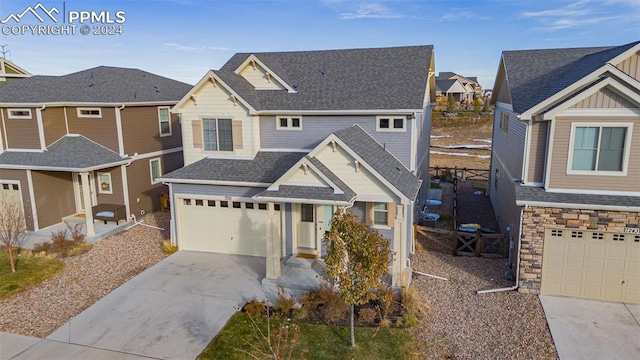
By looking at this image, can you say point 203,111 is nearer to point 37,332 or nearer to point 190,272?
point 190,272

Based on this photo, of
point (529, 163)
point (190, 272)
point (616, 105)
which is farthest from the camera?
point (190, 272)

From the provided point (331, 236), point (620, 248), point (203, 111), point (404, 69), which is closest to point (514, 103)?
point (404, 69)

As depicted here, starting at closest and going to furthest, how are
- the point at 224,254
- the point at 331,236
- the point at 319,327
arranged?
the point at 331,236 → the point at 319,327 → the point at 224,254

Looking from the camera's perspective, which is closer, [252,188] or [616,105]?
[616,105]

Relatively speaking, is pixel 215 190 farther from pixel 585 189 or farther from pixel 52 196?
pixel 585 189

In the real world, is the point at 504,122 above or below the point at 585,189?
above

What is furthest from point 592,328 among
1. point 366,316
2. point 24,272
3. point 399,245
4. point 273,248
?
point 24,272
